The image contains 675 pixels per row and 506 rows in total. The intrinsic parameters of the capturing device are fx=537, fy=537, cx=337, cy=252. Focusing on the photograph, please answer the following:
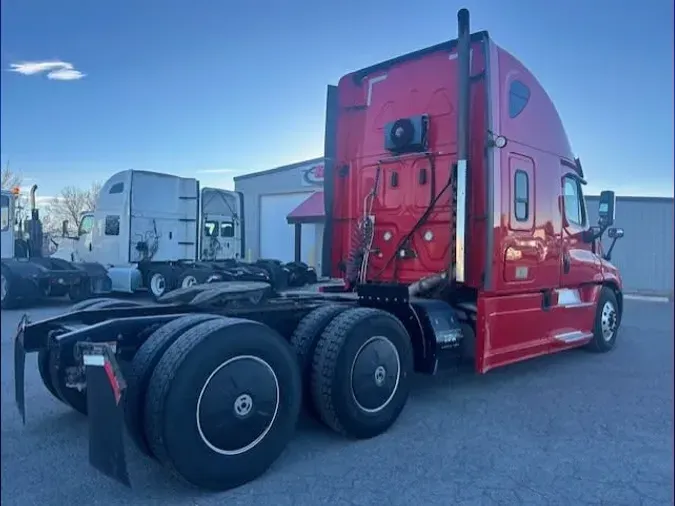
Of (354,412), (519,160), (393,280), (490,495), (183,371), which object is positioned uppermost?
(519,160)

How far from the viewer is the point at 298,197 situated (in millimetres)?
23406

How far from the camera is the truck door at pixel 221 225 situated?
50.2ft

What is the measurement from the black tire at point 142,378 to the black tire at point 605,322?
5.98 meters

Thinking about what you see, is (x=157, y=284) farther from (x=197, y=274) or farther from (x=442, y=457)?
(x=442, y=457)

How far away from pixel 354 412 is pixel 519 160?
10.2ft

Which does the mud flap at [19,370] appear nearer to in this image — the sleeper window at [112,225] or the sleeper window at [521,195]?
the sleeper window at [521,195]

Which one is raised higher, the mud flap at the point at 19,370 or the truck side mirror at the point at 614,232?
the truck side mirror at the point at 614,232

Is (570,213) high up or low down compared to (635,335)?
up

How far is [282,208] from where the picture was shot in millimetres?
23672

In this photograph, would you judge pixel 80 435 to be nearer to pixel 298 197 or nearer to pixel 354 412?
pixel 354 412

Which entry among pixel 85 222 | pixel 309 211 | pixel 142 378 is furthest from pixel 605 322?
pixel 309 211

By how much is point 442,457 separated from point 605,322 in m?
4.78

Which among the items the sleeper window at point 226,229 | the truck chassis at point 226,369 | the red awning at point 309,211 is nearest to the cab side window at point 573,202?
the truck chassis at point 226,369

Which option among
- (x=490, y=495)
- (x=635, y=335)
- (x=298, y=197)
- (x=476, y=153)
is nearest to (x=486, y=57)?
(x=476, y=153)
